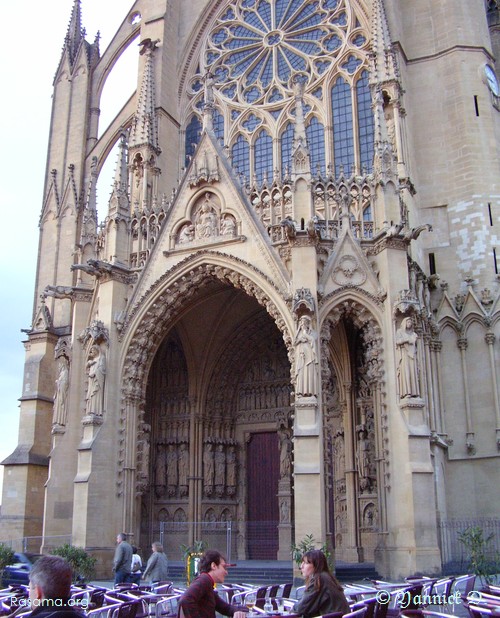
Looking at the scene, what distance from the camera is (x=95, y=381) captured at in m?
17.9

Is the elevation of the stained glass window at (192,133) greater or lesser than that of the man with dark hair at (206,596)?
greater

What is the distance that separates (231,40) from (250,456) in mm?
14342

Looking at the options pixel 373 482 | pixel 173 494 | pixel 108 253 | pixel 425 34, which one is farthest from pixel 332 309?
pixel 425 34

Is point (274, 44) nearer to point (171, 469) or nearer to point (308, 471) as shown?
point (171, 469)

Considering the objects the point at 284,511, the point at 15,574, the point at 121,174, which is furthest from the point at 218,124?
the point at 15,574

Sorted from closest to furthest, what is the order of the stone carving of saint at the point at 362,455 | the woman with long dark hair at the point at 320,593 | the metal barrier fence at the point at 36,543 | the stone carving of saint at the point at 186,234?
the woman with long dark hair at the point at 320,593, the metal barrier fence at the point at 36,543, the stone carving of saint at the point at 362,455, the stone carving of saint at the point at 186,234

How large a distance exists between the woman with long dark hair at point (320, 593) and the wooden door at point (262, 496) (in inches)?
593

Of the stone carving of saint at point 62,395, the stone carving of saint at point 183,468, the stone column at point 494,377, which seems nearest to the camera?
the stone column at point 494,377

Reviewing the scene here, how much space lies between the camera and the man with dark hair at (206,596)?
186 inches

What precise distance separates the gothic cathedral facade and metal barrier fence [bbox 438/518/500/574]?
0.42 m

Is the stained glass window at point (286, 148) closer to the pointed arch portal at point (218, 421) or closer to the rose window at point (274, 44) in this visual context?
the rose window at point (274, 44)

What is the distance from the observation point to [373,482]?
17953 millimetres

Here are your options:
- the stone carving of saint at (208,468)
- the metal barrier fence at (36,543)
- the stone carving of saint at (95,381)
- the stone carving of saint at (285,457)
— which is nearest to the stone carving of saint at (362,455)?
the stone carving of saint at (285,457)

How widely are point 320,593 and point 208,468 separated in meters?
15.5
